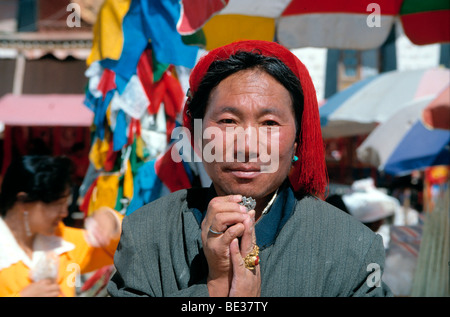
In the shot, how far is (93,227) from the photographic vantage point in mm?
2250

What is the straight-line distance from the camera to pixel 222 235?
3.59 ft

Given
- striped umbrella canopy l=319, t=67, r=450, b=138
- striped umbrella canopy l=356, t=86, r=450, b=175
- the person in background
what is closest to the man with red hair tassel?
the person in background

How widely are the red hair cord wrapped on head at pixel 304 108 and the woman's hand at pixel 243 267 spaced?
1.02 feet

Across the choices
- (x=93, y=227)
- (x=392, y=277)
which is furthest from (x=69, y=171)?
(x=392, y=277)

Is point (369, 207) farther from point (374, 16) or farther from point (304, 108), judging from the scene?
point (304, 108)

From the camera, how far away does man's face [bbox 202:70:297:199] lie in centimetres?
121

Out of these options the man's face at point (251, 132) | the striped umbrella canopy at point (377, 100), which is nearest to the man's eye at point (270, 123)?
the man's face at point (251, 132)

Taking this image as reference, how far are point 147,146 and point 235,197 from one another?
170cm

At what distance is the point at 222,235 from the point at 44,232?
4.85ft

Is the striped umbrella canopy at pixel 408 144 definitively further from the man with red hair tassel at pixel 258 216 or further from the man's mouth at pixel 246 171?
the man's mouth at pixel 246 171

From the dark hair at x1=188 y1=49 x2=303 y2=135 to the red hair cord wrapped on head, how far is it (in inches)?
0.7

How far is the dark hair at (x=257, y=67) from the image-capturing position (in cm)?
126

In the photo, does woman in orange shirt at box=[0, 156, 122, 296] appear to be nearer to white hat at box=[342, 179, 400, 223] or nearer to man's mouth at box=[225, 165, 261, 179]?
man's mouth at box=[225, 165, 261, 179]
